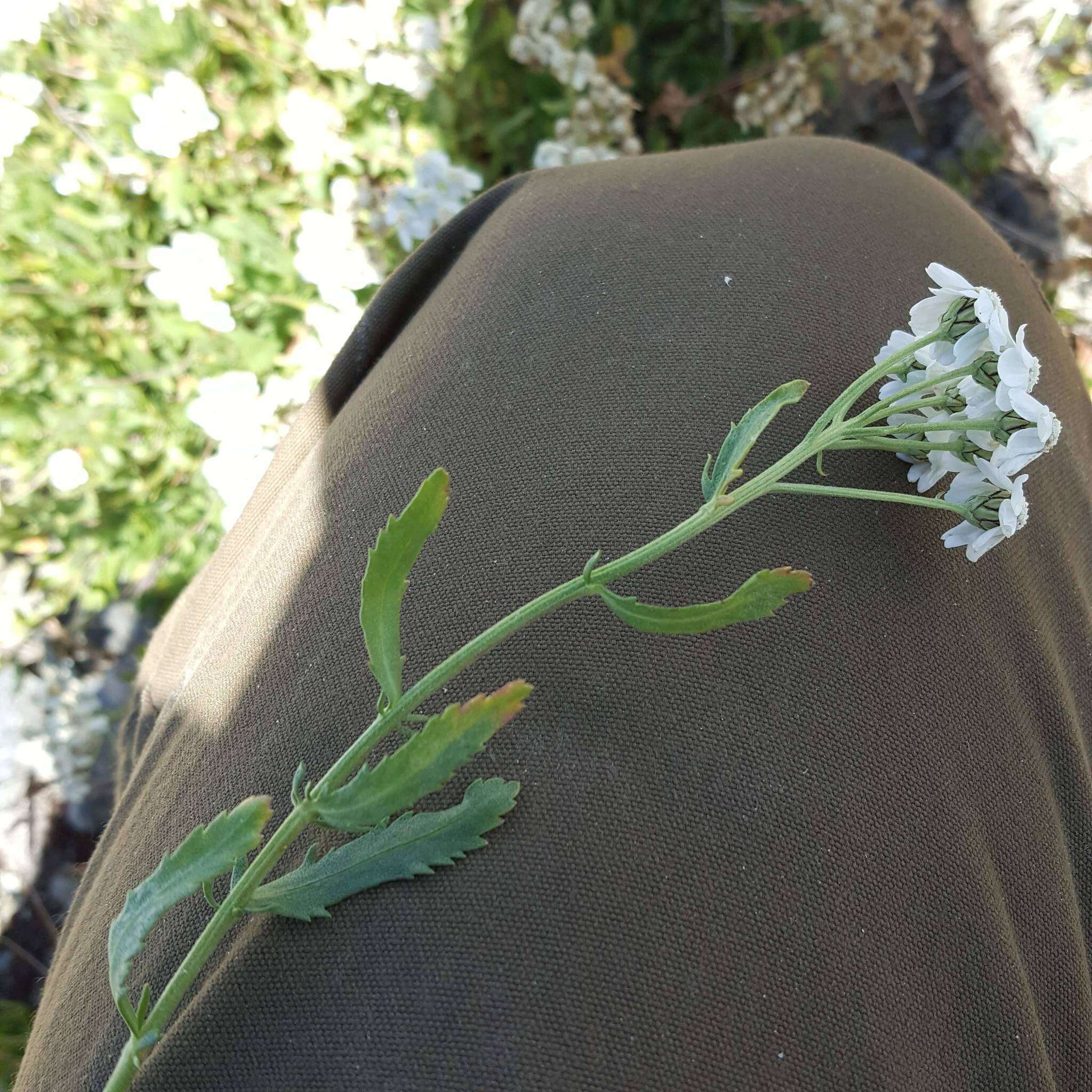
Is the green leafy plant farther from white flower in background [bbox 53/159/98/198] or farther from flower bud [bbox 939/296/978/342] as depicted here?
white flower in background [bbox 53/159/98/198]

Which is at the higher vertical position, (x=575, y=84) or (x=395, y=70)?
(x=395, y=70)

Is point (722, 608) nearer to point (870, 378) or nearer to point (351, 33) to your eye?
point (870, 378)

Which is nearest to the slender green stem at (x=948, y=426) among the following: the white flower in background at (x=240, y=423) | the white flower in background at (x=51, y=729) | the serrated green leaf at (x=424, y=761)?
the serrated green leaf at (x=424, y=761)

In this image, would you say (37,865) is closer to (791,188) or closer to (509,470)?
(509,470)

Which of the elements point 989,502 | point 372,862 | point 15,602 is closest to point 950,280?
point 989,502

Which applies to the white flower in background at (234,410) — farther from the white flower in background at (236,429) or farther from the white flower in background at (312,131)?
the white flower in background at (312,131)
